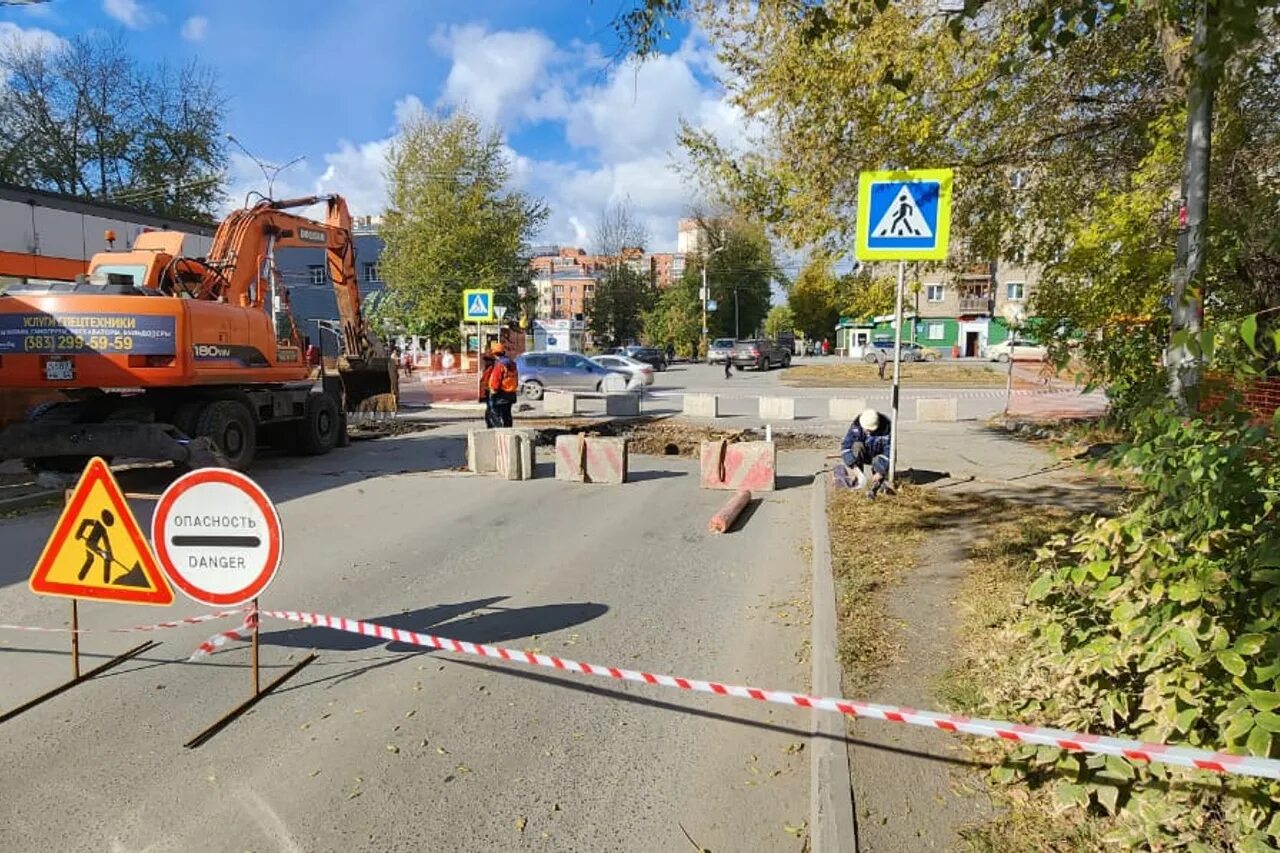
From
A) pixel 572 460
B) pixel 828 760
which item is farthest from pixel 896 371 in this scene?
pixel 828 760

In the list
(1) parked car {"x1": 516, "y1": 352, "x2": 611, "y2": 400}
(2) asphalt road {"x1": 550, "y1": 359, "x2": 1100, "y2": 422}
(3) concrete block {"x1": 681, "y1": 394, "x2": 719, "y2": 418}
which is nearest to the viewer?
(3) concrete block {"x1": 681, "y1": 394, "x2": 719, "y2": 418}

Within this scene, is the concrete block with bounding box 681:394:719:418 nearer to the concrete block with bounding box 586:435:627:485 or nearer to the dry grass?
the concrete block with bounding box 586:435:627:485

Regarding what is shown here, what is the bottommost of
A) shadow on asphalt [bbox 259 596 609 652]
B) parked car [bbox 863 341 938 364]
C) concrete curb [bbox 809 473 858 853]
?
shadow on asphalt [bbox 259 596 609 652]

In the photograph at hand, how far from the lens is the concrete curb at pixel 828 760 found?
2717 mm

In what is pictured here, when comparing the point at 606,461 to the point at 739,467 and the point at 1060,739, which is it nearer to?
the point at 739,467

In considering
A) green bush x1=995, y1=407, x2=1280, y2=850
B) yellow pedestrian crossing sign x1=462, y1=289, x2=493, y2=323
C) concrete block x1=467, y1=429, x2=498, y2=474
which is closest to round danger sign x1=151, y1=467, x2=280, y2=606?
green bush x1=995, y1=407, x2=1280, y2=850

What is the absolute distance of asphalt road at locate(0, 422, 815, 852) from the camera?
9.95ft

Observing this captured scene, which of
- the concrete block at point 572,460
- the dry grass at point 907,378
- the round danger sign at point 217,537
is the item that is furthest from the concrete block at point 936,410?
the round danger sign at point 217,537

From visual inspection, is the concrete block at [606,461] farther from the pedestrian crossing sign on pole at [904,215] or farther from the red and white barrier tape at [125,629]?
the red and white barrier tape at [125,629]

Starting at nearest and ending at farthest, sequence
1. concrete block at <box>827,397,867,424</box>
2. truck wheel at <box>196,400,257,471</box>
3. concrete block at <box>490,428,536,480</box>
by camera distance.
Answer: truck wheel at <box>196,400,257,471</box> → concrete block at <box>490,428,536,480</box> → concrete block at <box>827,397,867,424</box>

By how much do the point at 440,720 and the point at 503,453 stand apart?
704 centimetres

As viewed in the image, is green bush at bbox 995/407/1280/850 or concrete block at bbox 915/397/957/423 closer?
green bush at bbox 995/407/1280/850

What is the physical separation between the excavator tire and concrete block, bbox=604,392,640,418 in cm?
689

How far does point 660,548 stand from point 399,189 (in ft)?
125
